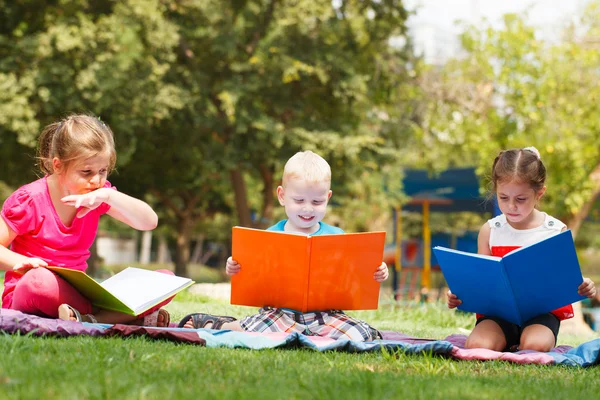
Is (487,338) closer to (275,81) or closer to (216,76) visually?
(275,81)

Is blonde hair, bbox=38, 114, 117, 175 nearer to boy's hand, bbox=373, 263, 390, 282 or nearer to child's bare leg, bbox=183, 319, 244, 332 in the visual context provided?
child's bare leg, bbox=183, 319, 244, 332

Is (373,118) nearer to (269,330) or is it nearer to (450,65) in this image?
(450,65)

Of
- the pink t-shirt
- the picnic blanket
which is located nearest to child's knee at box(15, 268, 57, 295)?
the picnic blanket

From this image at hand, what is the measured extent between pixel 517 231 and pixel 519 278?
627 mm

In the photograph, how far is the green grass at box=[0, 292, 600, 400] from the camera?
2260mm

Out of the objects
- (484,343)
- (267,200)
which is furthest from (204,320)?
(267,200)

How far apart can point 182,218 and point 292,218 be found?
15810mm

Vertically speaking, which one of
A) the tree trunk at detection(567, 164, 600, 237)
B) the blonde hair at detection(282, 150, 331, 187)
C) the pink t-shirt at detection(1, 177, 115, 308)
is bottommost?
the pink t-shirt at detection(1, 177, 115, 308)

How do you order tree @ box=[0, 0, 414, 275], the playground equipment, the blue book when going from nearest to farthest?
the blue book
tree @ box=[0, 0, 414, 275]
the playground equipment

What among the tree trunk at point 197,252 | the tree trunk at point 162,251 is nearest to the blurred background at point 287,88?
the tree trunk at point 162,251

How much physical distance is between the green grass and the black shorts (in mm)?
602

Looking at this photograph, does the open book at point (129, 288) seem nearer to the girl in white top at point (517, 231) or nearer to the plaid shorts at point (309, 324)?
the plaid shorts at point (309, 324)

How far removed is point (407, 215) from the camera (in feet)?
95.9

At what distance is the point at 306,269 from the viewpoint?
142 inches
